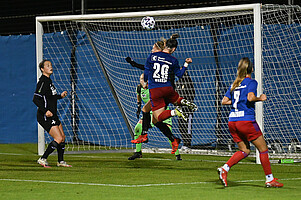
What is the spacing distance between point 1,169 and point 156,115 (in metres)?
3.10

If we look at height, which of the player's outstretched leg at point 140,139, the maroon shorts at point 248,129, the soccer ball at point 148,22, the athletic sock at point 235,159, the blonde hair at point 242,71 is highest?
the soccer ball at point 148,22

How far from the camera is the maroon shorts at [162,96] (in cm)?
1149

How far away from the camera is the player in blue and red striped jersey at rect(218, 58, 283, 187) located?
8734 millimetres

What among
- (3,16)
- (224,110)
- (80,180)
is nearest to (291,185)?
(80,180)

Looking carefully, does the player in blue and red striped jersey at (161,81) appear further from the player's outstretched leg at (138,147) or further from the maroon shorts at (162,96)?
the player's outstretched leg at (138,147)

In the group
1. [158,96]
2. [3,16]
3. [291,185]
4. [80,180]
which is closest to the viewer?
[291,185]

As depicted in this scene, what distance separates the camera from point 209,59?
15852 mm

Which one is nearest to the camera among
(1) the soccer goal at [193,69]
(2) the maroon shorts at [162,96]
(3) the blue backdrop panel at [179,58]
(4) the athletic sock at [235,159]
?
(4) the athletic sock at [235,159]

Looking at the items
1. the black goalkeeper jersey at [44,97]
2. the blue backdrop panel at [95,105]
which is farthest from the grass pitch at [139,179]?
the blue backdrop panel at [95,105]

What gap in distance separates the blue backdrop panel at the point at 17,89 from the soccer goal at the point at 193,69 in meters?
1.34

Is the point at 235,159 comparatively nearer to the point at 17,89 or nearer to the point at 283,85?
the point at 283,85

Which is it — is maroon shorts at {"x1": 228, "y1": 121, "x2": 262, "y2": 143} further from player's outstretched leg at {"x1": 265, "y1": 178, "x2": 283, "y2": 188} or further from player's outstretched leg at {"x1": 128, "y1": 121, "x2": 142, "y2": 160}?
player's outstretched leg at {"x1": 128, "y1": 121, "x2": 142, "y2": 160}

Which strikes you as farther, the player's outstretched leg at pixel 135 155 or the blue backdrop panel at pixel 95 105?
the blue backdrop panel at pixel 95 105

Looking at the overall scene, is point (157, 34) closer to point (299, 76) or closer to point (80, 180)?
point (299, 76)
